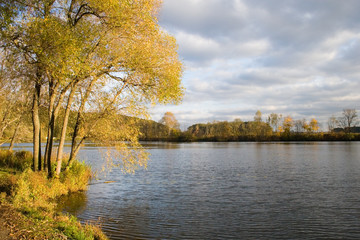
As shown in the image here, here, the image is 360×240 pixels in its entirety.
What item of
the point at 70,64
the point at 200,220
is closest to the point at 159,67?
the point at 70,64

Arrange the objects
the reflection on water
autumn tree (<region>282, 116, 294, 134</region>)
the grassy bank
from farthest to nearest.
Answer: autumn tree (<region>282, 116, 294, 134</region>)
the reflection on water
the grassy bank

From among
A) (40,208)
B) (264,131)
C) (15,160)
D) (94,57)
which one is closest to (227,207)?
(40,208)

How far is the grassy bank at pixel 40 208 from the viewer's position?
8106 mm

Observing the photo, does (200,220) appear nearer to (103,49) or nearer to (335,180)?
(103,49)

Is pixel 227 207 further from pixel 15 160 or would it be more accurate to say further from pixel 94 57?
pixel 15 160

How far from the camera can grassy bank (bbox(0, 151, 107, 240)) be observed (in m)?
8.11

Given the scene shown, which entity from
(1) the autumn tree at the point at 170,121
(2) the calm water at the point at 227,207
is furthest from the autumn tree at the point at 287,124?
(2) the calm water at the point at 227,207

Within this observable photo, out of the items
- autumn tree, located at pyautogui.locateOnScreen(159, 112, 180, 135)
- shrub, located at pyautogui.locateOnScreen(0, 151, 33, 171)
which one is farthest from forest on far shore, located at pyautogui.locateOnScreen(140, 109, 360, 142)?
shrub, located at pyautogui.locateOnScreen(0, 151, 33, 171)

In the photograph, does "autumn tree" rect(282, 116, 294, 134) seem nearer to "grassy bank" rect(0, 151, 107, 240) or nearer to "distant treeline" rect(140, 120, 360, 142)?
A: "distant treeline" rect(140, 120, 360, 142)

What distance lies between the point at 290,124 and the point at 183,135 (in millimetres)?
48318

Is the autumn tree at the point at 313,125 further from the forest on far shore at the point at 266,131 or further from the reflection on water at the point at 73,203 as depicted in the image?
the reflection on water at the point at 73,203

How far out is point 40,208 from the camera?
11719 millimetres

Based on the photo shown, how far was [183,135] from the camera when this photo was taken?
133375 millimetres

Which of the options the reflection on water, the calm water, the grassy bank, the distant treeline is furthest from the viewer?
the distant treeline
